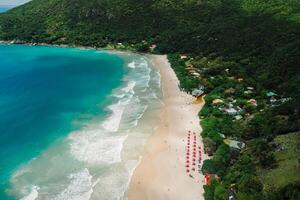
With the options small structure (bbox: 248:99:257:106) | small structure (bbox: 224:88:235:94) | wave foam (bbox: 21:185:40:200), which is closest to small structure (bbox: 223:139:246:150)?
small structure (bbox: 248:99:257:106)

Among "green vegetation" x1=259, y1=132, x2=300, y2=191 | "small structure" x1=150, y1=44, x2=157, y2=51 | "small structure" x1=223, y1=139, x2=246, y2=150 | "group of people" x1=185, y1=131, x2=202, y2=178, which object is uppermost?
"green vegetation" x1=259, y1=132, x2=300, y2=191

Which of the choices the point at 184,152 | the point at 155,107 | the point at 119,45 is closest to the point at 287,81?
the point at 155,107

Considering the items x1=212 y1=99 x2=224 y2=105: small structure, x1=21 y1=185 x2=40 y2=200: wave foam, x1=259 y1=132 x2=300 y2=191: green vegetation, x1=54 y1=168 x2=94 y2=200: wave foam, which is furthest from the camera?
x1=212 y1=99 x2=224 y2=105: small structure

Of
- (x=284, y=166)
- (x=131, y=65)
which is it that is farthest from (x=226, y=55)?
(x=284, y=166)

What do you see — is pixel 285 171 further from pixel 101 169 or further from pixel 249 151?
pixel 101 169

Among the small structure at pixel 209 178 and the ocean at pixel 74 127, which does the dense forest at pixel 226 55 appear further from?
the ocean at pixel 74 127

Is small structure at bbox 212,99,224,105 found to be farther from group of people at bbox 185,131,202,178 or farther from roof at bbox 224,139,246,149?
roof at bbox 224,139,246,149
